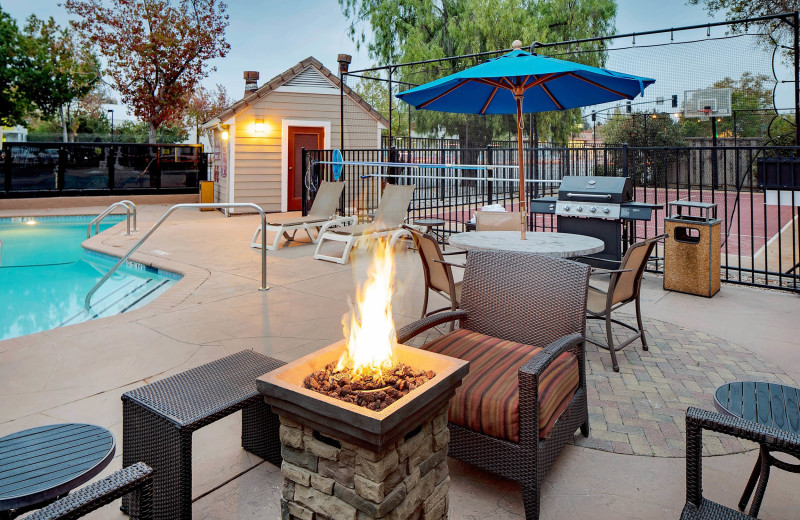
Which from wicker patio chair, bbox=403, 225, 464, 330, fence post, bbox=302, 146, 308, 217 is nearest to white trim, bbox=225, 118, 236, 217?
fence post, bbox=302, 146, 308, 217

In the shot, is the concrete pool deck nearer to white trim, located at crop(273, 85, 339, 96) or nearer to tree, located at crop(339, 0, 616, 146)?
white trim, located at crop(273, 85, 339, 96)

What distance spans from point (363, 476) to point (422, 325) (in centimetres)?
108

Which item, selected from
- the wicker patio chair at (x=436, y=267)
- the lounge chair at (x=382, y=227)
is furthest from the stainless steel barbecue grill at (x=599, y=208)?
→ the lounge chair at (x=382, y=227)

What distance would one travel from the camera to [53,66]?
2509 centimetres

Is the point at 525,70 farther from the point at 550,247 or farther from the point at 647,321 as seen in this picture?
the point at 647,321

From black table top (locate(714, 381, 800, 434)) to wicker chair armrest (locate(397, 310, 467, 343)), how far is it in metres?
1.18

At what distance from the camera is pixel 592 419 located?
2.74m

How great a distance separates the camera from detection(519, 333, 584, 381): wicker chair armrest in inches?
75.6

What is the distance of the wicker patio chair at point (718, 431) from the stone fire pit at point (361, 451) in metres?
0.68

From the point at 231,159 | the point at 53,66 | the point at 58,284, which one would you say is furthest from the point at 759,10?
the point at 53,66

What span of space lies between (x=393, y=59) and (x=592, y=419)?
60.2 feet

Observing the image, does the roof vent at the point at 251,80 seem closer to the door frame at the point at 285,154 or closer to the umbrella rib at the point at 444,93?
the door frame at the point at 285,154

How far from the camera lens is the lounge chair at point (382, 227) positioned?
707 cm

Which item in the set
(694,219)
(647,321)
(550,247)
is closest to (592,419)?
(550,247)
